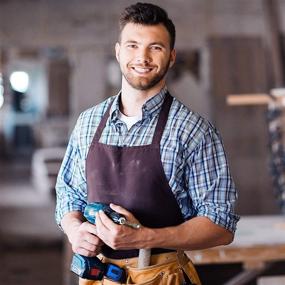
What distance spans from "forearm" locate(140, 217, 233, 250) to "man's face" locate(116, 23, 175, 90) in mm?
375

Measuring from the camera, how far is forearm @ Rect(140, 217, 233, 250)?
125cm

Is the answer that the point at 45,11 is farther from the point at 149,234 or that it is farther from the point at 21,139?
the point at 21,139

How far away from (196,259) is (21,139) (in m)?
13.1

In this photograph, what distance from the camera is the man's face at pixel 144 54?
132cm

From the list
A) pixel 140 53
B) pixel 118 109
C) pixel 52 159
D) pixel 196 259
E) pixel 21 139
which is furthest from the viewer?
pixel 21 139

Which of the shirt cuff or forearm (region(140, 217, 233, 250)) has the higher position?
the shirt cuff

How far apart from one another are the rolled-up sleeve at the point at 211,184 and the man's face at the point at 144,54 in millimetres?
209

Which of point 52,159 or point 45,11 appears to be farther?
point 52,159

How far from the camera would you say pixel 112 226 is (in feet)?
3.98

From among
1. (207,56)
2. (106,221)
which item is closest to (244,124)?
(207,56)

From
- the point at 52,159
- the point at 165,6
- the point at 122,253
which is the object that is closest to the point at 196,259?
the point at 122,253

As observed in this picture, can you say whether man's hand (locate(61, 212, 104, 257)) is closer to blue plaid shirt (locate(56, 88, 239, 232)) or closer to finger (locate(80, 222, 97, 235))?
finger (locate(80, 222, 97, 235))

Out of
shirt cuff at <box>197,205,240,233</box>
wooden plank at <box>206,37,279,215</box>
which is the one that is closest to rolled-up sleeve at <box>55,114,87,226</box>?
shirt cuff at <box>197,205,240,233</box>

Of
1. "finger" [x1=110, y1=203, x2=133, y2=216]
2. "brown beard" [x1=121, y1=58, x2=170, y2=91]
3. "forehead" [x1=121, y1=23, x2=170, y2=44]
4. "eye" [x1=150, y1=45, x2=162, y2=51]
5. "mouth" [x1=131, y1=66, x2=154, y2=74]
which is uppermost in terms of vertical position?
"forehead" [x1=121, y1=23, x2=170, y2=44]
